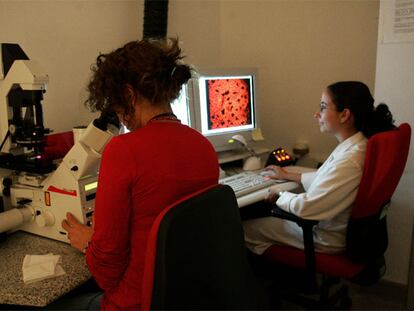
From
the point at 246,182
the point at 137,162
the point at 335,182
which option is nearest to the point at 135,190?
the point at 137,162

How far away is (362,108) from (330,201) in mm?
448

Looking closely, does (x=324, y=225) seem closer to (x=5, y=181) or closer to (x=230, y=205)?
(x=230, y=205)

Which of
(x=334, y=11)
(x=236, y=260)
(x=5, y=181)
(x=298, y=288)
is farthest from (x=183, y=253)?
(x=334, y=11)

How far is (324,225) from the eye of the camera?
5.82 feet

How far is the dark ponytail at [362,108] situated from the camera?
1.72 metres

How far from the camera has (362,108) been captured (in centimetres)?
176

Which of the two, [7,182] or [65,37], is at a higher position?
[65,37]

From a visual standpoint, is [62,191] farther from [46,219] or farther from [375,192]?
[375,192]

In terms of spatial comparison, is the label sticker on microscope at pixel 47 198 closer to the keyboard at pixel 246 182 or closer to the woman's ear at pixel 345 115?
the keyboard at pixel 246 182

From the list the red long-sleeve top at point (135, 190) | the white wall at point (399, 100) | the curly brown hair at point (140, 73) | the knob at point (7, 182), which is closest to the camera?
the red long-sleeve top at point (135, 190)

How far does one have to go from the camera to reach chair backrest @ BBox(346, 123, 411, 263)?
150 centimetres

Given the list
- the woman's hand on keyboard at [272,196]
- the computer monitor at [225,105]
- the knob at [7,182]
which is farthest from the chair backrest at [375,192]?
the knob at [7,182]

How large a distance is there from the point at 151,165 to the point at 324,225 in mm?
1051

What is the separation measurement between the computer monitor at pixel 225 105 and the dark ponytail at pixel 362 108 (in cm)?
68
